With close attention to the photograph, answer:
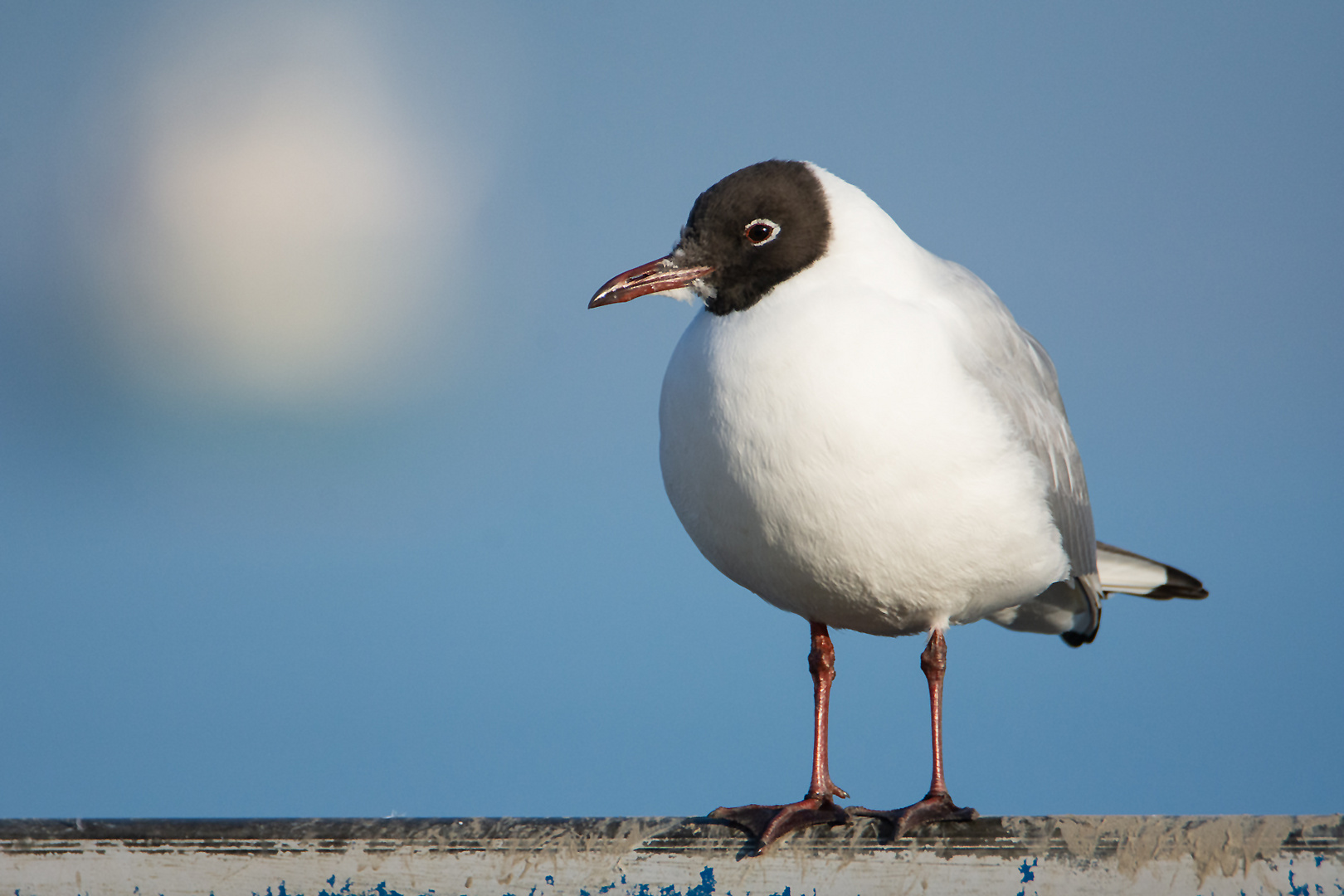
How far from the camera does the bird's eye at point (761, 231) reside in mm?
2865

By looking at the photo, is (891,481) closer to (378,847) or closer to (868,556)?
(868,556)

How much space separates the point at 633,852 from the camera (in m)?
2.40

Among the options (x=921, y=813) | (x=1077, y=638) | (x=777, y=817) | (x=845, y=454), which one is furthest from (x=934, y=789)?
(x=1077, y=638)

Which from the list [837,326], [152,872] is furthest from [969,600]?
[152,872]

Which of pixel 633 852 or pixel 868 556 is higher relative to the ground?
pixel 868 556

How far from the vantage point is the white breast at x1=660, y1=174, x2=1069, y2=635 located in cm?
257

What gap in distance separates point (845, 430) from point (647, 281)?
67cm

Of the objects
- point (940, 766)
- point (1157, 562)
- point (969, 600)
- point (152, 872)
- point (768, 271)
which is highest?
point (768, 271)

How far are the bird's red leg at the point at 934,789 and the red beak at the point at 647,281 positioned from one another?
3.33 ft

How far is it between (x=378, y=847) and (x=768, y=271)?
1.43 m

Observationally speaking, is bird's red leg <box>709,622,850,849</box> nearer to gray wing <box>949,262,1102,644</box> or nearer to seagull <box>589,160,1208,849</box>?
seagull <box>589,160,1208,849</box>

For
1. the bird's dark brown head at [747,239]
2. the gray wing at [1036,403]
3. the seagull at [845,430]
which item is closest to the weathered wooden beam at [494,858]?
the seagull at [845,430]

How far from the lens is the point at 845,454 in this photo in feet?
8.36

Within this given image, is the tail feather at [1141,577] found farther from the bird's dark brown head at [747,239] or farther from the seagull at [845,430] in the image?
the bird's dark brown head at [747,239]
